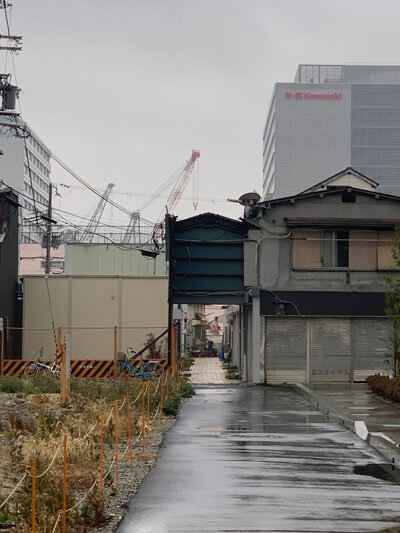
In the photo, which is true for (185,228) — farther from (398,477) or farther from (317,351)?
(398,477)

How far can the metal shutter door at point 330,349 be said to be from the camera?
34.7 meters

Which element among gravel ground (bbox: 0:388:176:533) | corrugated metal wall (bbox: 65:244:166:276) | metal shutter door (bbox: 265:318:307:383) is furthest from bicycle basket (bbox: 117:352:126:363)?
corrugated metal wall (bbox: 65:244:166:276)

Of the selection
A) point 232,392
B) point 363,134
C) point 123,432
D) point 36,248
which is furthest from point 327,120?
point 123,432

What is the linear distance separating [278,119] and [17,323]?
142724mm

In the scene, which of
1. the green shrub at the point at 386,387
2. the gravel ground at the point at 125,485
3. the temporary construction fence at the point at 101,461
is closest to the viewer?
the temporary construction fence at the point at 101,461

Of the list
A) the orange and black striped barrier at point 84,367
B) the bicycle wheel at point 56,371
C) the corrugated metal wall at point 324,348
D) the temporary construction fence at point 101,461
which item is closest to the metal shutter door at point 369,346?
the corrugated metal wall at point 324,348

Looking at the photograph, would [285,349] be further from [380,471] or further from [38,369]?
[380,471]

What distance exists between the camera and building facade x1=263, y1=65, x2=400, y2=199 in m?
180

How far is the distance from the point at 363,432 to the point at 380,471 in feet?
14.6

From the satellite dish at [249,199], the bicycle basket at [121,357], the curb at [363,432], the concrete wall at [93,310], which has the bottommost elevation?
the curb at [363,432]

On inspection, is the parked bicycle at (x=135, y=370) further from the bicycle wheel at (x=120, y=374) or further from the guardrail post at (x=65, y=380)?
the guardrail post at (x=65, y=380)

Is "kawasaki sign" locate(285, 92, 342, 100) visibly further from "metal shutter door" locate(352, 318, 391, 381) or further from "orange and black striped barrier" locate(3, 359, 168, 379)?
"metal shutter door" locate(352, 318, 391, 381)

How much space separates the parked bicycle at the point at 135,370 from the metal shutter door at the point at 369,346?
806 cm

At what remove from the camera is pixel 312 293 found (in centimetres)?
3516
